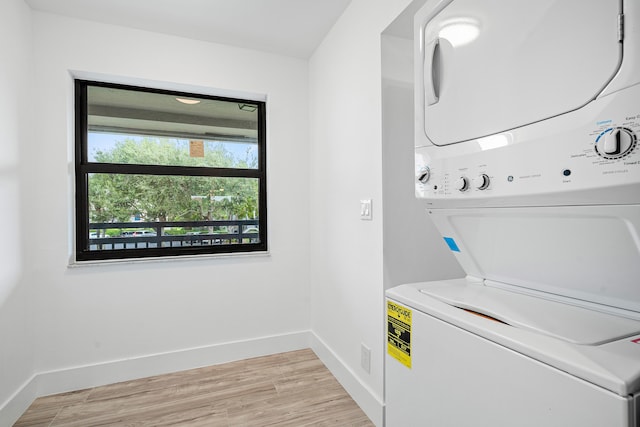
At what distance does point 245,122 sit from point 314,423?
2.17 metres

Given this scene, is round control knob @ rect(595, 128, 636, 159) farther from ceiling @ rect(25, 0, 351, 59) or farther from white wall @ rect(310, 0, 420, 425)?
ceiling @ rect(25, 0, 351, 59)

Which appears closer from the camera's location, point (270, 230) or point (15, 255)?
point (15, 255)

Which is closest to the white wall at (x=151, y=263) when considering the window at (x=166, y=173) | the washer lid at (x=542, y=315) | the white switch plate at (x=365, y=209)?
the window at (x=166, y=173)

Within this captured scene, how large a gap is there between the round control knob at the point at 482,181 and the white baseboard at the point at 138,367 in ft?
7.02

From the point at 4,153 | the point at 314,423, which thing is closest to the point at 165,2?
the point at 4,153

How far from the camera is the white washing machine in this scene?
60 cm

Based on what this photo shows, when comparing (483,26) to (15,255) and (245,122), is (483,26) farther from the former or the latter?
(15,255)

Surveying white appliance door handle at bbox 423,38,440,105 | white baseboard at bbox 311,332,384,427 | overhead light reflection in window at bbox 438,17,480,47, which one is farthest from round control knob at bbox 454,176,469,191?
white baseboard at bbox 311,332,384,427

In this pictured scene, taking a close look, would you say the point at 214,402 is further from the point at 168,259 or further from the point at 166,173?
the point at 166,173

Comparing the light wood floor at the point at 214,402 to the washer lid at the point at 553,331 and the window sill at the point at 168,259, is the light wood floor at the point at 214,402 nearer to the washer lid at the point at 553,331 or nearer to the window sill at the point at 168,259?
the window sill at the point at 168,259

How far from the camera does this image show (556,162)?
698 millimetres

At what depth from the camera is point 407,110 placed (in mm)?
1721

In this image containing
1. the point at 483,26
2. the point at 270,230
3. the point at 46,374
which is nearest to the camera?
the point at 483,26

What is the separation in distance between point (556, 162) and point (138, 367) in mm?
2584
